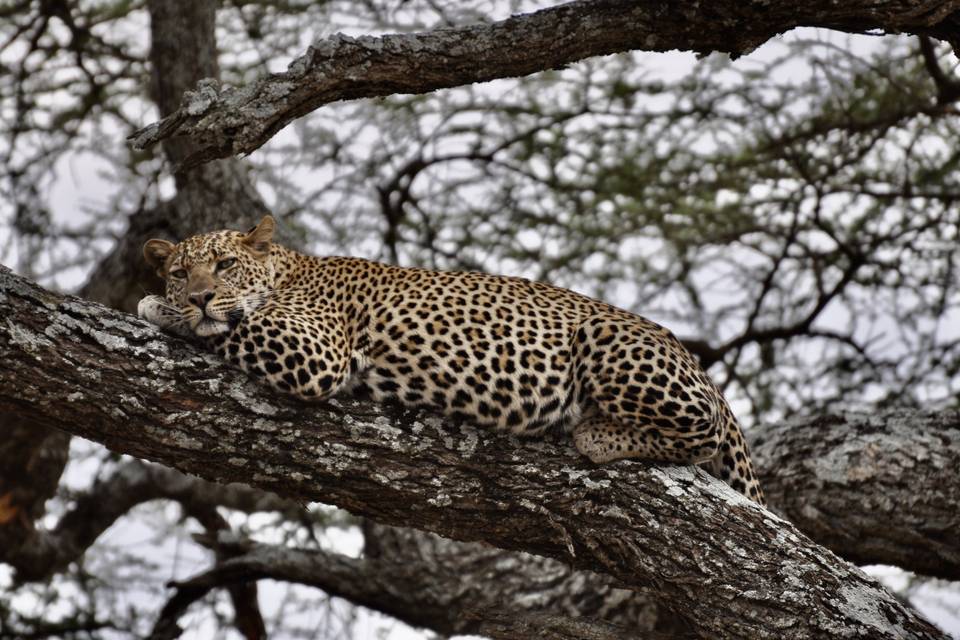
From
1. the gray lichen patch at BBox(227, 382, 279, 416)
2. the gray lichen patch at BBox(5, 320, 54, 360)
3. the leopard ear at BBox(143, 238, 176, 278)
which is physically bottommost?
the gray lichen patch at BBox(227, 382, 279, 416)


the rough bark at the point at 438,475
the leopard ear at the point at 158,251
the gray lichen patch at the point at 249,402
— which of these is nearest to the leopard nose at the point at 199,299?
the rough bark at the point at 438,475

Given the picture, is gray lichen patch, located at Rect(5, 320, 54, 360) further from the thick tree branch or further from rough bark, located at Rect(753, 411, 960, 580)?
rough bark, located at Rect(753, 411, 960, 580)

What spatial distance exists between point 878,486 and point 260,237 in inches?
140

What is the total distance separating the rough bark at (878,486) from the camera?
6832 millimetres

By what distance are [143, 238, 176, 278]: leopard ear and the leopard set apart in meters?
0.01

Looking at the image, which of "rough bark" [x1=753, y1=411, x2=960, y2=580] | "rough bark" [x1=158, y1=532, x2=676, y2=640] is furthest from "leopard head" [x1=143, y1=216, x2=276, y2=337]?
"rough bark" [x1=753, y1=411, x2=960, y2=580]

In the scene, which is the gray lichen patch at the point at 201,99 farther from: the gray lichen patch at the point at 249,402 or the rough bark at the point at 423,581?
the rough bark at the point at 423,581

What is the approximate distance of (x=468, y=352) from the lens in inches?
234

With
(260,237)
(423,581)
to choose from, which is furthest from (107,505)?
(260,237)

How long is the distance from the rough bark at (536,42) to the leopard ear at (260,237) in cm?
100

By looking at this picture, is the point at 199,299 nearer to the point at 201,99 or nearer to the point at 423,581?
the point at 201,99

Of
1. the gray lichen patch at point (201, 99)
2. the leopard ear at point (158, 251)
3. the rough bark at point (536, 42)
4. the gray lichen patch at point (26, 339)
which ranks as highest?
the rough bark at point (536, 42)

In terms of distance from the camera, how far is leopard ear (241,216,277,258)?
6.51m

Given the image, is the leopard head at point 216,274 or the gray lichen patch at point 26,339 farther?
the leopard head at point 216,274
